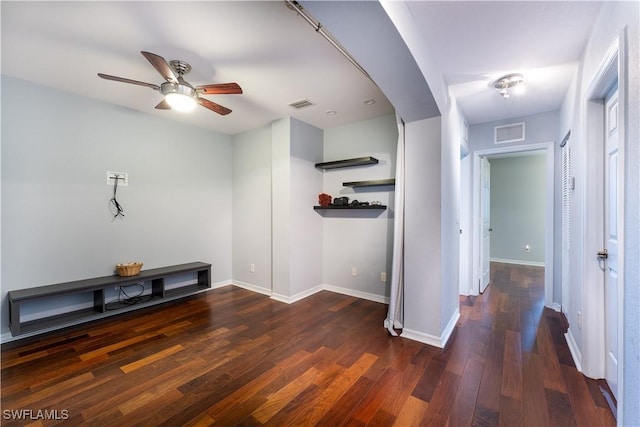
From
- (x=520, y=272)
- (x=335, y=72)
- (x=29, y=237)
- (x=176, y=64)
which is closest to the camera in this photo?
(x=176, y=64)

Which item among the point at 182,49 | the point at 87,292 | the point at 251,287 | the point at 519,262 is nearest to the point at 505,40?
the point at 182,49

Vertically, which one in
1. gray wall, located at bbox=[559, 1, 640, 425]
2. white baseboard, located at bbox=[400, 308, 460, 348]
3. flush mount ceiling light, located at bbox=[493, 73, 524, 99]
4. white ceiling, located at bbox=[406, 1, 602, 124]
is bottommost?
white baseboard, located at bbox=[400, 308, 460, 348]

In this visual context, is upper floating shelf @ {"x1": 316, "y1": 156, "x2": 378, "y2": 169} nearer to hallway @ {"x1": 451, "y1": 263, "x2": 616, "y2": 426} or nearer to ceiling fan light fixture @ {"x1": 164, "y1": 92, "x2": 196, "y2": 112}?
ceiling fan light fixture @ {"x1": 164, "y1": 92, "x2": 196, "y2": 112}

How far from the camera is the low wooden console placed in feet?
8.04

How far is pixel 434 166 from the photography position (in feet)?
8.22

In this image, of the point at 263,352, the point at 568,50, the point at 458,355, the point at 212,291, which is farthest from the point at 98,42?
the point at 458,355

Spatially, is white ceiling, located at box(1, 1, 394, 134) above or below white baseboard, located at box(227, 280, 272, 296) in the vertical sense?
above

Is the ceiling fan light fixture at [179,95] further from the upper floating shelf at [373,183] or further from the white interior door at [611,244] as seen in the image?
the white interior door at [611,244]

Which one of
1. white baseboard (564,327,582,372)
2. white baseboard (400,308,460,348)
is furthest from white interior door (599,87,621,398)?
white baseboard (400,308,460,348)

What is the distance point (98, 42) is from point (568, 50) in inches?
147

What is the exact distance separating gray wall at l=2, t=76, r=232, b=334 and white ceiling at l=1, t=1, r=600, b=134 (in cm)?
32

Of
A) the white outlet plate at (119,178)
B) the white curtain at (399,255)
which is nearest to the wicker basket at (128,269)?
the white outlet plate at (119,178)

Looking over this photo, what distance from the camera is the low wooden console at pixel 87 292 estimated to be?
8.04ft

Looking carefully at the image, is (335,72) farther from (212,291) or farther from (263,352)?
(212,291)
